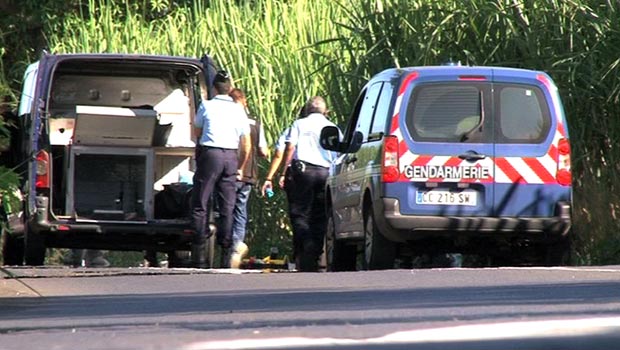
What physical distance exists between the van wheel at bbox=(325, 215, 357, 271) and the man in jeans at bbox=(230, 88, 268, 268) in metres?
0.99

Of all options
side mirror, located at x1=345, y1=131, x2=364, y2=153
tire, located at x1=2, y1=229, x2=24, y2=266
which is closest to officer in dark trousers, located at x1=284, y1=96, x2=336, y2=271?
side mirror, located at x1=345, y1=131, x2=364, y2=153

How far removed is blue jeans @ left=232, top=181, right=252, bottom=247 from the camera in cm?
1794

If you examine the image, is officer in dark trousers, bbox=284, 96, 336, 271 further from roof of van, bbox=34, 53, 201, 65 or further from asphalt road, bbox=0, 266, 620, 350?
asphalt road, bbox=0, 266, 620, 350

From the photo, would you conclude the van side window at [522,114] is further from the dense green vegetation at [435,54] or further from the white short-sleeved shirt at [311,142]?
the white short-sleeved shirt at [311,142]

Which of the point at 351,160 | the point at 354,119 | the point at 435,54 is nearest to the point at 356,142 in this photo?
the point at 351,160

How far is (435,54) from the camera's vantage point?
61.9ft

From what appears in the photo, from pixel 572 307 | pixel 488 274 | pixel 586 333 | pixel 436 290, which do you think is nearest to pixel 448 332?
pixel 586 333

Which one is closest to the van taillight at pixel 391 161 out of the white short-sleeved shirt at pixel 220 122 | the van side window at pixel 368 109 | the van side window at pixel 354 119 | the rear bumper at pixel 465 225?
the rear bumper at pixel 465 225

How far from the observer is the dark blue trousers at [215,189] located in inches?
658

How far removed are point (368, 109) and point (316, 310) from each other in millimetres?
6610

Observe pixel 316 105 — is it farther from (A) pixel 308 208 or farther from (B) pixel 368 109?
(B) pixel 368 109

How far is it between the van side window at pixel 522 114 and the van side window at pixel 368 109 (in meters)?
1.12

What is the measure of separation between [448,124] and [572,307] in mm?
5774

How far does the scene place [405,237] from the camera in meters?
14.6
